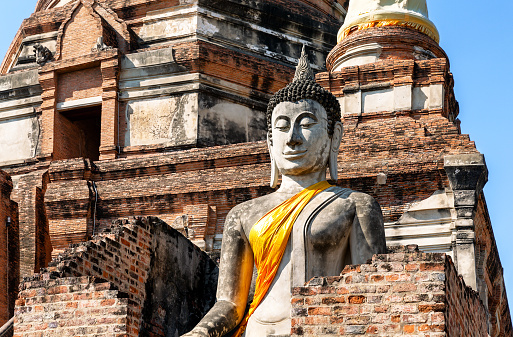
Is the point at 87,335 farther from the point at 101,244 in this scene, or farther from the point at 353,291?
the point at 353,291

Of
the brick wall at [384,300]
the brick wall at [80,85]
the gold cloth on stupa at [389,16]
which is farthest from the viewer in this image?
the brick wall at [80,85]

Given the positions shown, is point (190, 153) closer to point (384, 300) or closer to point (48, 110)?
point (48, 110)

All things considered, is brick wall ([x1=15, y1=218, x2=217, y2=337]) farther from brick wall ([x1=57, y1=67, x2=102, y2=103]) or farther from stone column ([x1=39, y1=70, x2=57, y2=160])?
brick wall ([x1=57, y1=67, x2=102, y2=103])

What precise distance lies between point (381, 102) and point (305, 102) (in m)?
7.64

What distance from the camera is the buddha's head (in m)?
9.41

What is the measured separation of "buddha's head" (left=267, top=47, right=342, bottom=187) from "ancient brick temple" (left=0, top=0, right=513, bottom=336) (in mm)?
1497

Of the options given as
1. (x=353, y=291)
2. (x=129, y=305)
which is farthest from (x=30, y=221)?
(x=353, y=291)

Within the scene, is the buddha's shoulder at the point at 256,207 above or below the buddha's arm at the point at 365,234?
above

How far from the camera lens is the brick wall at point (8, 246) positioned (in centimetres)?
1684

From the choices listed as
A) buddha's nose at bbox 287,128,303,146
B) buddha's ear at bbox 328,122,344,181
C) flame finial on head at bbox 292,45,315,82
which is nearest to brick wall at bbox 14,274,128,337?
buddha's nose at bbox 287,128,303,146

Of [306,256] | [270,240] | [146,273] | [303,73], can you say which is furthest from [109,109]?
[306,256]

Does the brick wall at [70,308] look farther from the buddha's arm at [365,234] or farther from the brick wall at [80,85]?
the brick wall at [80,85]

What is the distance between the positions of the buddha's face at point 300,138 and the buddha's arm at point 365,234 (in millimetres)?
640

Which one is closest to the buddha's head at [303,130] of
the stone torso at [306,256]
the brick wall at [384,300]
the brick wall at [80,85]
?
the stone torso at [306,256]
